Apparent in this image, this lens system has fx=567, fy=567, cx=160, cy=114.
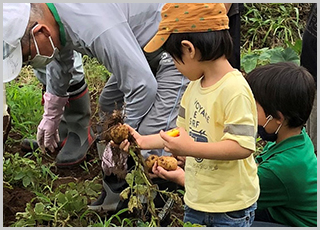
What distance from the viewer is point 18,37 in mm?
2523

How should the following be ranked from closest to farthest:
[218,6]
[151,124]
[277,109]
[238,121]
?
[238,121] < [218,6] < [277,109] < [151,124]

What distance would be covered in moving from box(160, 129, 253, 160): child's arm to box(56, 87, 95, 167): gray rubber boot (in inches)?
64.4

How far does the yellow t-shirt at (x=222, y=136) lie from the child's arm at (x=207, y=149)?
0.08 ft

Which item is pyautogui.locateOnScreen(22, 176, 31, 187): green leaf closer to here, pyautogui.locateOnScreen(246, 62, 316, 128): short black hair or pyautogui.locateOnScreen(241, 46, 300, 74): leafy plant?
pyautogui.locateOnScreen(246, 62, 316, 128): short black hair

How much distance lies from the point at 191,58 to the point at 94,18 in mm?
727

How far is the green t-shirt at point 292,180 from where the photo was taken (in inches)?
90.5

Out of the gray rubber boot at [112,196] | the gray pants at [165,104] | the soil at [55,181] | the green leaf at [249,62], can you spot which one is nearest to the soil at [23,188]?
the soil at [55,181]

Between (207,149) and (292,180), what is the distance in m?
0.53

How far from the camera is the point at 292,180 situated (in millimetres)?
2297

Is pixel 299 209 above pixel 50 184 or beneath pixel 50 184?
above

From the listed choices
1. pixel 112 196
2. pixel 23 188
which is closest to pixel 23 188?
pixel 23 188

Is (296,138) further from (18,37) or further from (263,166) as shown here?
(18,37)

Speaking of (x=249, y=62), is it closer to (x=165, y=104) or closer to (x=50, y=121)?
(x=50, y=121)

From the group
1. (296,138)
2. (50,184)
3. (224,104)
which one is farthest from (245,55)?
(224,104)
